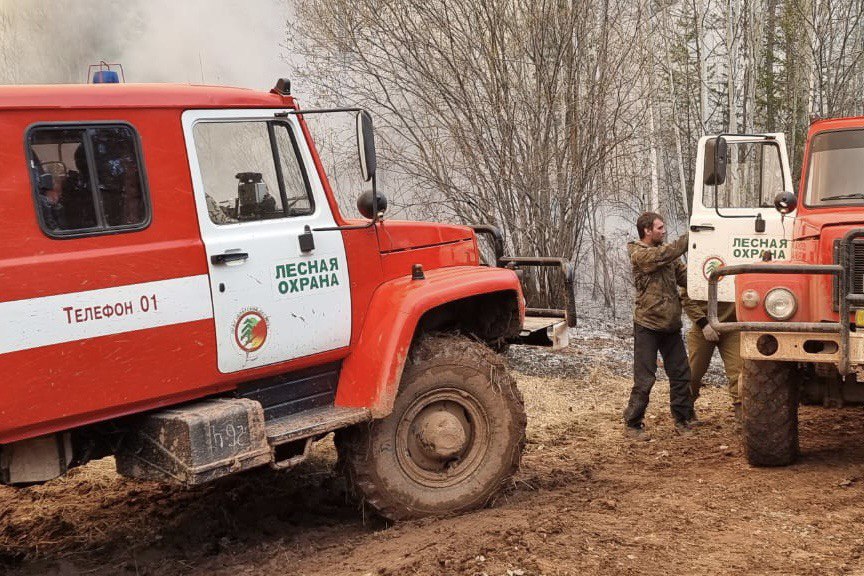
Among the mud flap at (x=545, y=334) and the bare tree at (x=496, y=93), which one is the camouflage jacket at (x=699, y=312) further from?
the bare tree at (x=496, y=93)

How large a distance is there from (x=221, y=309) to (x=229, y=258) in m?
0.24

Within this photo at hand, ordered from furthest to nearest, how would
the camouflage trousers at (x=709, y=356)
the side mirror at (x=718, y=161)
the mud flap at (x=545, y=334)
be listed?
the camouflage trousers at (x=709, y=356)
the side mirror at (x=718, y=161)
the mud flap at (x=545, y=334)

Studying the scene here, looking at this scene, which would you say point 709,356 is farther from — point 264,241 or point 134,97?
point 134,97

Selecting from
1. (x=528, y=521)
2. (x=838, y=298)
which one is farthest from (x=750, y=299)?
(x=528, y=521)

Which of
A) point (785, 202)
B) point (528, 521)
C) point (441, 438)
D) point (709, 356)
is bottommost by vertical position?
point (528, 521)

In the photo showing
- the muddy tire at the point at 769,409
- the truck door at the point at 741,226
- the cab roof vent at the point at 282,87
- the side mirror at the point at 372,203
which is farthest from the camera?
the truck door at the point at 741,226

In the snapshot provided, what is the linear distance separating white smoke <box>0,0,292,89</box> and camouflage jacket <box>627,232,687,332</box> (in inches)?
361

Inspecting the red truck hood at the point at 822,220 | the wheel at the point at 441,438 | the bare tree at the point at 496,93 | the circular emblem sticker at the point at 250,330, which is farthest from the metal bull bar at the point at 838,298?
the bare tree at the point at 496,93

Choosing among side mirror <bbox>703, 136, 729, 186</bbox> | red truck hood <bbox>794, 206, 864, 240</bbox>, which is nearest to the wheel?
red truck hood <bbox>794, 206, 864, 240</bbox>

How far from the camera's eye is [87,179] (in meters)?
4.07

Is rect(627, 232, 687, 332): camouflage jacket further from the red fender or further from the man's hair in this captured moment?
the red fender

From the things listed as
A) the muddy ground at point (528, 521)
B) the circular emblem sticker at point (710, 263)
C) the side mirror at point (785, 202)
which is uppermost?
the side mirror at point (785, 202)

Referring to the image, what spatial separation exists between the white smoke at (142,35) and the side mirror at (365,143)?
10.5 metres

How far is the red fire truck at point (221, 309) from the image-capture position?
3879 millimetres
